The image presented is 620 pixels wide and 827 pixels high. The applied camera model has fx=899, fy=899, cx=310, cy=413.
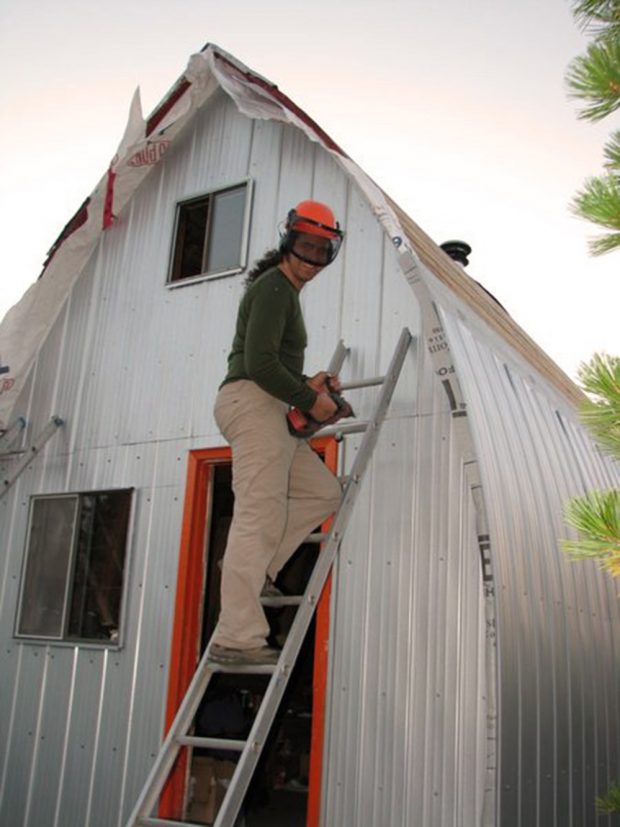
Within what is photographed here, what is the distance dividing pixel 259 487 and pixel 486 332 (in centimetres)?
286

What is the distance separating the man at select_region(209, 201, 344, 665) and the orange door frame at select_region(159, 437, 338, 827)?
105 centimetres

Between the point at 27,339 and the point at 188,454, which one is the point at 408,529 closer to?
the point at 188,454

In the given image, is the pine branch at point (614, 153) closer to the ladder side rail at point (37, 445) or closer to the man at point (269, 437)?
the man at point (269, 437)

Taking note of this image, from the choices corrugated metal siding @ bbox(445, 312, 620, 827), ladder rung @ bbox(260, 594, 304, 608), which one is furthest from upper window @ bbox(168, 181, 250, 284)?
ladder rung @ bbox(260, 594, 304, 608)

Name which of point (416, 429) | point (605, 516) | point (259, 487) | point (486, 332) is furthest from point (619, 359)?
point (486, 332)

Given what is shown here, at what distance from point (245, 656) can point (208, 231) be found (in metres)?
4.28

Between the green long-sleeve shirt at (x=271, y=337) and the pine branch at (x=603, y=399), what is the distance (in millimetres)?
1711

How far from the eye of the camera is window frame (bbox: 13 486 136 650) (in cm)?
681

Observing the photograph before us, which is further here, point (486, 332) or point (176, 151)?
point (176, 151)

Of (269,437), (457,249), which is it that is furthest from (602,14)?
(457,249)

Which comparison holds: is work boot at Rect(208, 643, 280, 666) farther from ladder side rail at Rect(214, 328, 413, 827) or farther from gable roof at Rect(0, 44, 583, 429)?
gable roof at Rect(0, 44, 583, 429)

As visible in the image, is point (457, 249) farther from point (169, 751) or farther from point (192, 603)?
point (169, 751)

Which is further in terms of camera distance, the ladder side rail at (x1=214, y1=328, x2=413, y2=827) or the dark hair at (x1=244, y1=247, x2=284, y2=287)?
the dark hair at (x1=244, y1=247, x2=284, y2=287)

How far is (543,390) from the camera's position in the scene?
7.09 meters
